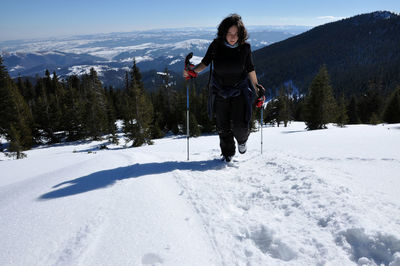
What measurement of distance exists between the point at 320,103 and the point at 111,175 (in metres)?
28.1

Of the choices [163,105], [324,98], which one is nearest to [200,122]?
[163,105]

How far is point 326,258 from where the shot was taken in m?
1.66

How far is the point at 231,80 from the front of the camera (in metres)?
4.43

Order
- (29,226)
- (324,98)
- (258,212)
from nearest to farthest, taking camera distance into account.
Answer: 1. (29,226)
2. (258,212)
3. (324,98)

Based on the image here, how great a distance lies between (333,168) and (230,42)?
2913 millimetres

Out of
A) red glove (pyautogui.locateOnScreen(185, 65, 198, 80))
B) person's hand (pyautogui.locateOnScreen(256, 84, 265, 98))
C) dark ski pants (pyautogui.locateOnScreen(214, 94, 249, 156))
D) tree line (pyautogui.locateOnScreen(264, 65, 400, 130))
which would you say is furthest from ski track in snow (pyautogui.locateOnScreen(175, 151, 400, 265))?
tree line (pyautogui.locateOnScreen(264, 65, 400, 130))

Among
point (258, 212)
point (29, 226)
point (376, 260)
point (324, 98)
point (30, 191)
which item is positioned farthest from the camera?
point (324, 98)

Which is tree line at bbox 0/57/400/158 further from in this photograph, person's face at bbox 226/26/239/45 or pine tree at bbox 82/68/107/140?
person's face at bbox 226/26/239/45

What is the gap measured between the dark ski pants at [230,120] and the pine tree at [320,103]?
83.2 feet

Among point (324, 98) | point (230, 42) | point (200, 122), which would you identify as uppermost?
point (230, 42)

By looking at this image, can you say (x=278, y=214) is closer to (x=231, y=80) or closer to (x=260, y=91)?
(x=231, y=80)

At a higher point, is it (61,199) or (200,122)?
(61,199)

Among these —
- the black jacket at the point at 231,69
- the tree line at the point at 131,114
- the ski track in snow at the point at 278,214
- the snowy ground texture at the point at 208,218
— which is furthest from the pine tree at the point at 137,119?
the ski track in snow at the point at 278,214

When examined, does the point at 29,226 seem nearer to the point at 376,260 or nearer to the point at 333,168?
the point at 376,260
